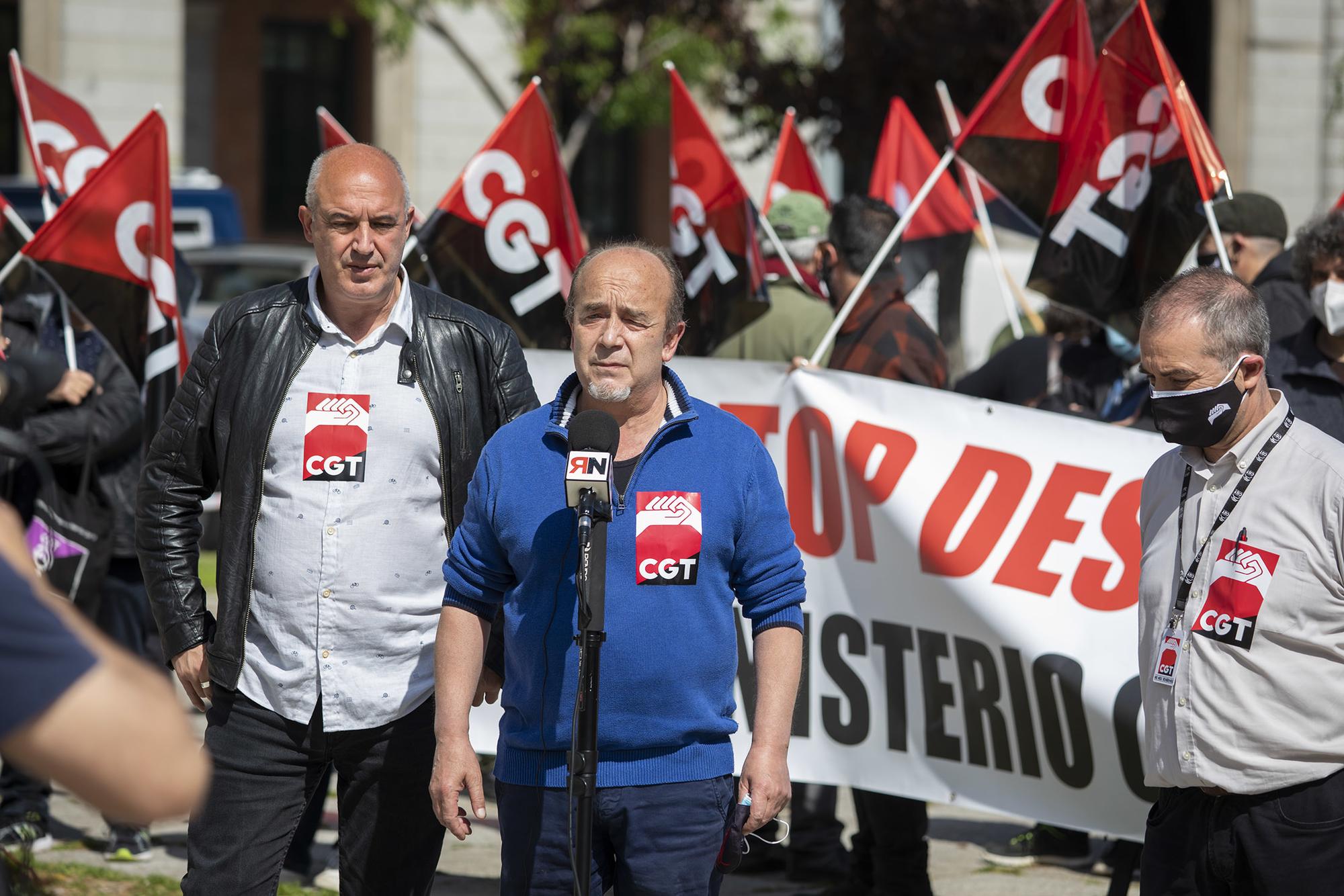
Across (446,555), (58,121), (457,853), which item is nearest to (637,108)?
(58,121)

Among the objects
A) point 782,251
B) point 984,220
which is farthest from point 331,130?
point 984,220

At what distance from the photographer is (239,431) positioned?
3.80 meters

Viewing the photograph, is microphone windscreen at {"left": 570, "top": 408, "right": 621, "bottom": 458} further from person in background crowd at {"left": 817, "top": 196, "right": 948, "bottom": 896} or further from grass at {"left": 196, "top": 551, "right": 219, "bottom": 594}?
grass at {"left": 196, "top": 551, "right": 219, "bottom": 594}

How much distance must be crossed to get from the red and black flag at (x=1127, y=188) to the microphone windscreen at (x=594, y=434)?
3135 mm

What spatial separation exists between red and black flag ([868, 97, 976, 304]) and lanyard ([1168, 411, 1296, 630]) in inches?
157

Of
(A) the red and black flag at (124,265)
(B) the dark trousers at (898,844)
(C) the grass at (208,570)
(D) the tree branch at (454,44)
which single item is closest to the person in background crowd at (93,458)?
(A) the red and black flag at (124,265)

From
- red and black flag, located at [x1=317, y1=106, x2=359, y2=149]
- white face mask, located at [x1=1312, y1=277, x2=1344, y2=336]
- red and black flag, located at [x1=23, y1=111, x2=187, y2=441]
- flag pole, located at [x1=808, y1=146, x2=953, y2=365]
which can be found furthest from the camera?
red and black flag, located at [x1=317, y1=106, x2=359, y2=149]

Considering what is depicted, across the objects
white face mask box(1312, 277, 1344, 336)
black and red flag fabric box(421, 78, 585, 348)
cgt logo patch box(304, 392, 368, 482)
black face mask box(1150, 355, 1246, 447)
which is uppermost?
black and red flag fabric box(421, 78, 585, 348)

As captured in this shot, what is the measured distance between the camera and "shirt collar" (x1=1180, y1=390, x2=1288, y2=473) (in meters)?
3.46

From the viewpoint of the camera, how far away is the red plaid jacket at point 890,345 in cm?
565

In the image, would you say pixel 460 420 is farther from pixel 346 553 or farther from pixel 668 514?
pixel 668 514

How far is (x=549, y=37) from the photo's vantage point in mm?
18031

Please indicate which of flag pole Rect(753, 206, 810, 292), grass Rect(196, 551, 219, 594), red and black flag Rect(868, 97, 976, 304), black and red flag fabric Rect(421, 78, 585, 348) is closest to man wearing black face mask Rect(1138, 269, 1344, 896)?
black and red flag fabric Rect(421, 78, 585, 348)

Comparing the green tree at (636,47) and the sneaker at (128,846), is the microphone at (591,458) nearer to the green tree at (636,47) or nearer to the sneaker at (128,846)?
the sneaker at (128,846)
